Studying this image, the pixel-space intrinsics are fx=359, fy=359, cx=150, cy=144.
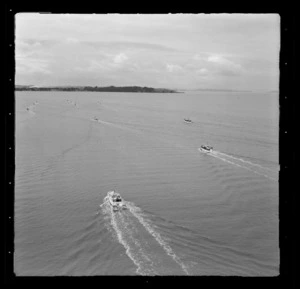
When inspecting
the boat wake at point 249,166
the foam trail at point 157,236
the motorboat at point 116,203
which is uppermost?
the boat wake at point 249,166

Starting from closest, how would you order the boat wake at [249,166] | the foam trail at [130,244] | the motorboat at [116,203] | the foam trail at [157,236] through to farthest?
the foam trail at [130,244] < the foam trail at [157,236] < the motorboat at [116,203] < the boat wake at [249,166]

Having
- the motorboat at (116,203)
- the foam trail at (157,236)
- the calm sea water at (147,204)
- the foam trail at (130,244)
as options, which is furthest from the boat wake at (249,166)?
the foam trail at (130,244)

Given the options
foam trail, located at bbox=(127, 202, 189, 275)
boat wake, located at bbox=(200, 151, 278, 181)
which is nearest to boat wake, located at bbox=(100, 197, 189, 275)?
foam trail, located at bbox=(127, 202, 189, 275)

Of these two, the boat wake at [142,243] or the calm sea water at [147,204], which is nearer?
the boat wake at [142,243]

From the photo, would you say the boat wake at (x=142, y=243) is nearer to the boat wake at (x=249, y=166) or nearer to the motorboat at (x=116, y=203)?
the motorboat at (x=116, y=203)

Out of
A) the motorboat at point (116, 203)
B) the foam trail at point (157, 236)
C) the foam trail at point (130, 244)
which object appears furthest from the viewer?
the motorboat at point (116, 203)

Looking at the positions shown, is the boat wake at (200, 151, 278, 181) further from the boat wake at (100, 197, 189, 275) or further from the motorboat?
the motorboat

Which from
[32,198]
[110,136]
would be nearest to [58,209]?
[32,198]
